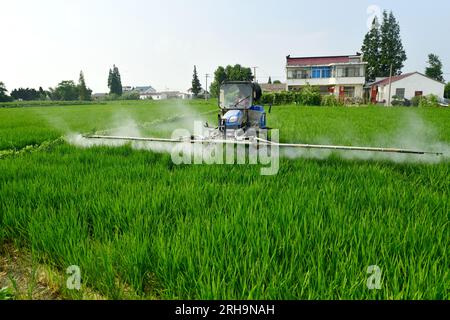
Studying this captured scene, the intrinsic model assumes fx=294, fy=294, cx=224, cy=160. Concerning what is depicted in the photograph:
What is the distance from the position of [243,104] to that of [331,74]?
33.5 metres

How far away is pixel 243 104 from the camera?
6414 mm

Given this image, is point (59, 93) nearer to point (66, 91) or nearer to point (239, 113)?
point (66, 91)

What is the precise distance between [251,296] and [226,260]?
31 cm

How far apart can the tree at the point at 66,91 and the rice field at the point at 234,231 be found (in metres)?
55.9

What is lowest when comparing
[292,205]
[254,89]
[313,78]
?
[292,205]

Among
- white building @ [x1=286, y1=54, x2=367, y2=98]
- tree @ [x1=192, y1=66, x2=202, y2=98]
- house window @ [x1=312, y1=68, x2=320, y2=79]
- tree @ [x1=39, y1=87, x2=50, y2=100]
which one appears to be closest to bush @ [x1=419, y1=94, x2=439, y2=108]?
white building @ [x1=286, y1=54, x2=367, y2=98]

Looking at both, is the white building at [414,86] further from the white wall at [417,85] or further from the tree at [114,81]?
the tree at [114,81]

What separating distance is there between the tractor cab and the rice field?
272 centimetres

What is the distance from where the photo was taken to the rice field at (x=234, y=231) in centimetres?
159

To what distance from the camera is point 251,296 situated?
1.46 meters

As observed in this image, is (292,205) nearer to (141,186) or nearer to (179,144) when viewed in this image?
(141,186)

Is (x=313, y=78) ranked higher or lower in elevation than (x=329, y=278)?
higher

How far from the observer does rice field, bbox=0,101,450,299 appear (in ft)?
5.21

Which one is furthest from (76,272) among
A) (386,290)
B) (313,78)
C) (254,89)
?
(313,78)
